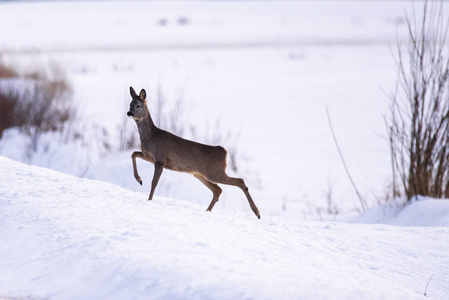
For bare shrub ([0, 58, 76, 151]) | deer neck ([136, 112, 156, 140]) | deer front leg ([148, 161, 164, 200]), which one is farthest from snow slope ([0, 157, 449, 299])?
bare shrub ([0, 58, 76, 151])

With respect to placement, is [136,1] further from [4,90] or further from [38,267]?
[38,267]

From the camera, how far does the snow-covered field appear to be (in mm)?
3125

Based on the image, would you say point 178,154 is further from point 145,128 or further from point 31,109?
point 31,109

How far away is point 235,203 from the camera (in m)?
8.05

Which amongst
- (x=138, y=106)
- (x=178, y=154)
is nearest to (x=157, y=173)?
(x=178, y=154)

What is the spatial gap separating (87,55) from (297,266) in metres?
25.7

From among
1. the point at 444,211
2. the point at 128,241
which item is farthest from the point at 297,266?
the point at 444,211

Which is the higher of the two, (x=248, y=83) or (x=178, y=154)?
(x=248, y=83)

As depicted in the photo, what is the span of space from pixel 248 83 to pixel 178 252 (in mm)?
17582

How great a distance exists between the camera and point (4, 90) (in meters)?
12.8

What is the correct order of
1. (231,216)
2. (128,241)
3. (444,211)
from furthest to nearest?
(444,211) < (231,216) < (128,241)

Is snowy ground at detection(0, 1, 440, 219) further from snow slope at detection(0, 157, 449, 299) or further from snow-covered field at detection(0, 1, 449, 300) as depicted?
snow slope at detection(0, 157, 449, 299)

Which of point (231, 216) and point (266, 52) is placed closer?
point (231, 216)

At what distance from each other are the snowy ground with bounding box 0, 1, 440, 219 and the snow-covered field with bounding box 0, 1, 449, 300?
64 mm
